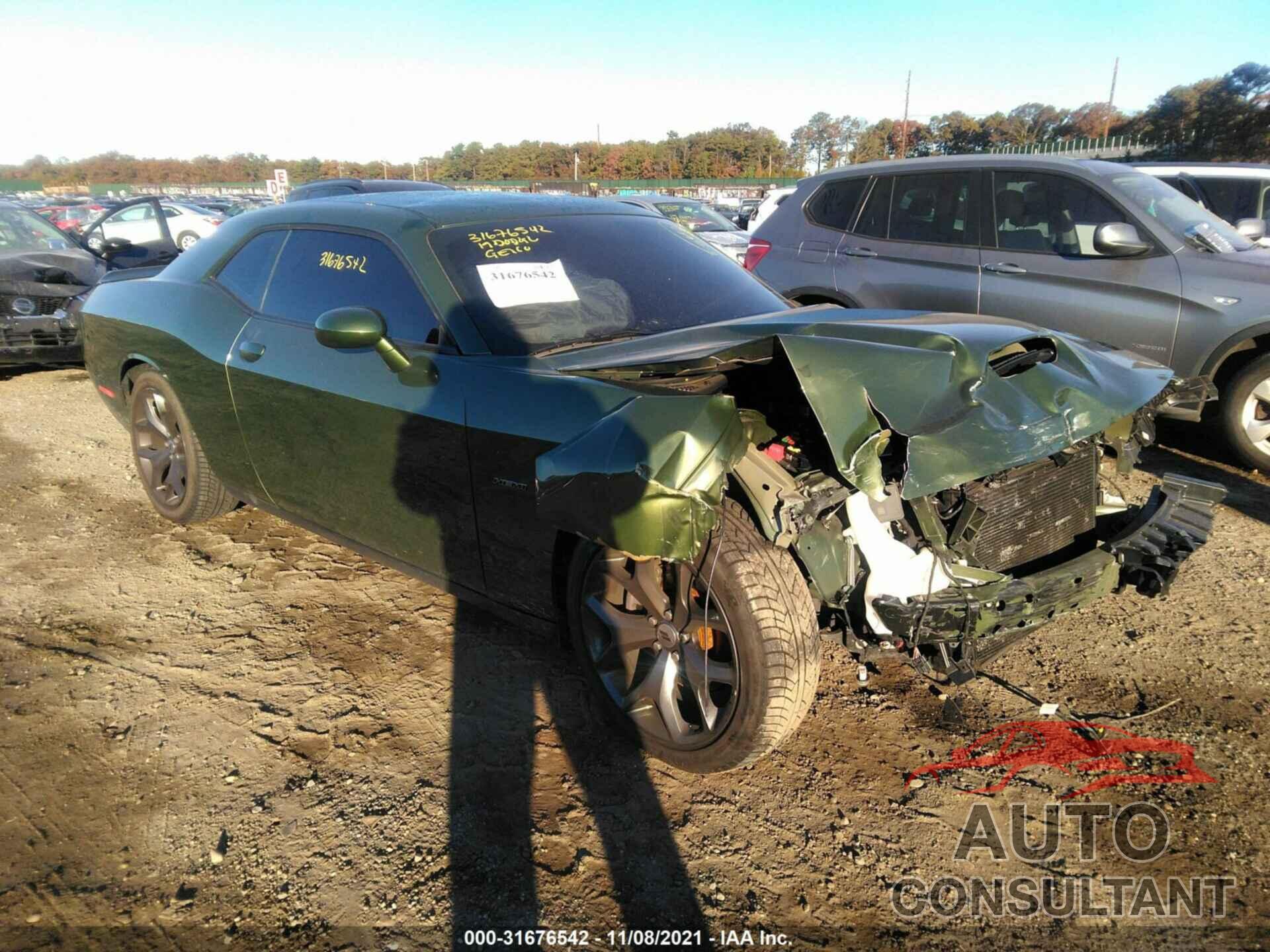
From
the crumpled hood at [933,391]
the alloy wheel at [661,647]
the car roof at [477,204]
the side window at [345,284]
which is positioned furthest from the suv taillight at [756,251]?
the alloy wheel at [661,647]

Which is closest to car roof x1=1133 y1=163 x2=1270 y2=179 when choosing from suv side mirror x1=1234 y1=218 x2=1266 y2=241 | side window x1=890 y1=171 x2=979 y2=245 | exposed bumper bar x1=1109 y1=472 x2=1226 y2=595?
suv side mirror x1=1234 y1=218 x2=1266 y2=241

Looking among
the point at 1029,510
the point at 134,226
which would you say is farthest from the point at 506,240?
the point at 134,226

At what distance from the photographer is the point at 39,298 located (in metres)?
7.57

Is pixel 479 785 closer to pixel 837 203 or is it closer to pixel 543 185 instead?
pixel 837 203

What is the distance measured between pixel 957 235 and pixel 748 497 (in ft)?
14.0

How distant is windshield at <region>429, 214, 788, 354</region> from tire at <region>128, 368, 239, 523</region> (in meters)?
1.96

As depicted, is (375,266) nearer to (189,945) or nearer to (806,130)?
(189,945)

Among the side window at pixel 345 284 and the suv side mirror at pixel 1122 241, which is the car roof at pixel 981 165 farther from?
the side window at pixel 345 284

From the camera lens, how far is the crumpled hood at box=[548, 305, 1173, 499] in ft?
6.59

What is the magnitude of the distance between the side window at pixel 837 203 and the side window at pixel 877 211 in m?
0.09

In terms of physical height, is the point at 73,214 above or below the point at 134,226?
above

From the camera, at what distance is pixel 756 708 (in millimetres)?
2250

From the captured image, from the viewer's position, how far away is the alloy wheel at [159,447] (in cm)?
425

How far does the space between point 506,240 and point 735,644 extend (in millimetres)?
1786
